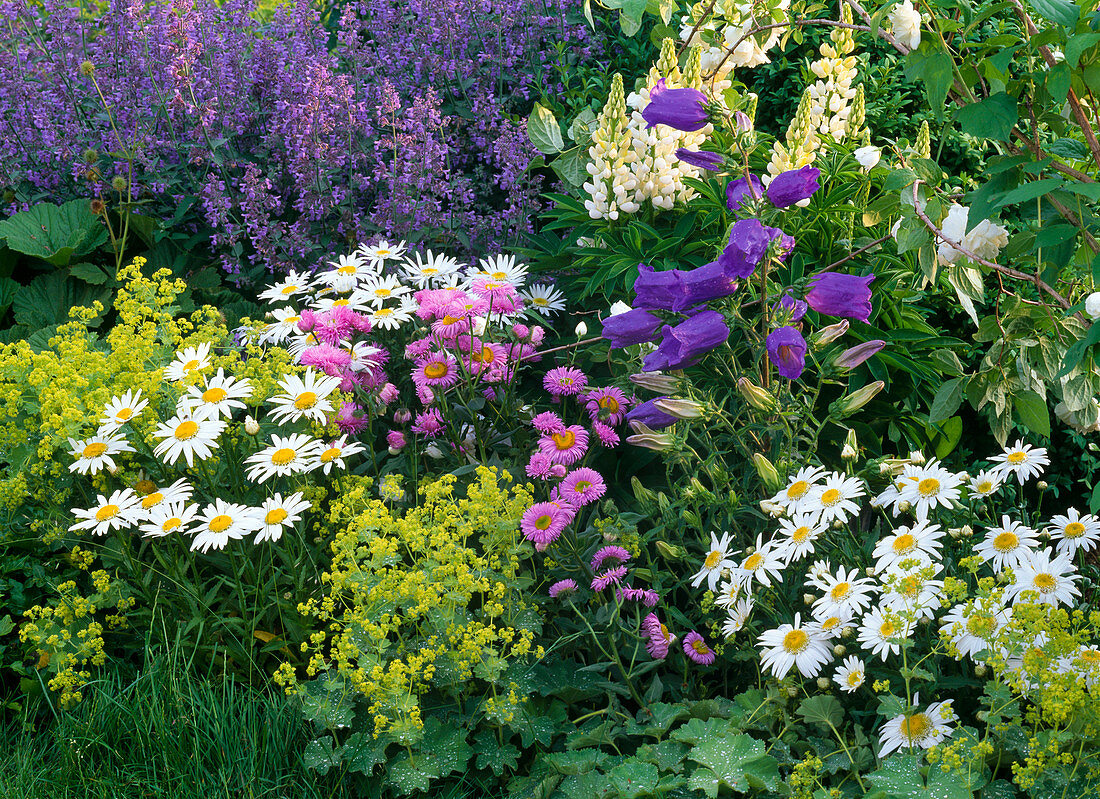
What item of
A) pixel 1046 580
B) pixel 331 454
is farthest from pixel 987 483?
pixel 331 454

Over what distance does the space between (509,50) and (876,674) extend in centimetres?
321

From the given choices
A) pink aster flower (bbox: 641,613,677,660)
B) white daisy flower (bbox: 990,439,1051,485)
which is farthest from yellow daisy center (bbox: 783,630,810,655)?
white daisy flower (bbox: 990,439,1051,485)

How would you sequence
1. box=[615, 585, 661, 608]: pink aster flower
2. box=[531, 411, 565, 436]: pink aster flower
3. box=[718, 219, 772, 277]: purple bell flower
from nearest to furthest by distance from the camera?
1. box=[718, 219, 772, 277]: purple bell flower
2. box=[615, 585, 661, 608]: pink aster flower
3. box=[531, 411, 565, 436]: pink aster flower

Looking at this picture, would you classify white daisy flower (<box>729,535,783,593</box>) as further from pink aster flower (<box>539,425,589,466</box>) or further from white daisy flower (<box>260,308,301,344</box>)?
white daisy flower (<box>260,308,301,344</box>)

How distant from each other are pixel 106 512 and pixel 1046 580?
7.30ft

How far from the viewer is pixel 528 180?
393 centimetres

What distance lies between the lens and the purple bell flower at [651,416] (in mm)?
2359

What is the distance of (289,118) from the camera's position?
377 cm

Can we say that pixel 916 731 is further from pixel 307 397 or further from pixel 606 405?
pixel 307 397

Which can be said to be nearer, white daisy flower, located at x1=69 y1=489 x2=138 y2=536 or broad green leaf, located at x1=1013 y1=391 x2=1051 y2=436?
broad green leaf, located at x1=1013 y1=391 x2=1051 y2=436

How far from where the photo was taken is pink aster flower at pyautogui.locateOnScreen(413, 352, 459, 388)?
110 inches

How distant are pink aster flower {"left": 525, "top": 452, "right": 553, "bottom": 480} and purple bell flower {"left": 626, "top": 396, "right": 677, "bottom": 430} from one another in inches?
11.7

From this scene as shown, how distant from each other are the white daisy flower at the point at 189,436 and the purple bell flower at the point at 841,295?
1517 millimetres

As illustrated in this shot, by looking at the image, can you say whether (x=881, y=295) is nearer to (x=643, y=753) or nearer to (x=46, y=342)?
(x=643, y=753)
